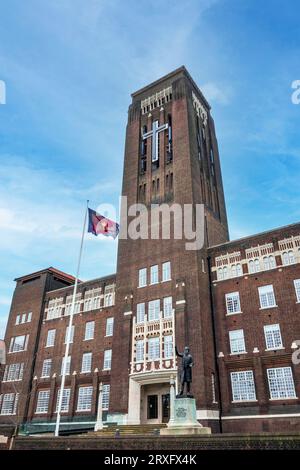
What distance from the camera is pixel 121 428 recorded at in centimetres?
2812

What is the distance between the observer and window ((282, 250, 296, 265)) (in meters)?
29.8

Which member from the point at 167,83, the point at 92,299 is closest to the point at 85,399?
the point at 92,299

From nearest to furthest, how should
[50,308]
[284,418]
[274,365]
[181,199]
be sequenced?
[284,418], [274,365], [181,199], [50,308]

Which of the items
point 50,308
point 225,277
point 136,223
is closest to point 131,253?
point 136,223

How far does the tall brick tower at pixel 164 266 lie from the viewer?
2984cm

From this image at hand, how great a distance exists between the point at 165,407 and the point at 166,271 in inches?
468

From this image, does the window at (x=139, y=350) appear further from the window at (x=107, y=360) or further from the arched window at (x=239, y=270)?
the arched window at (x=239, y=270)

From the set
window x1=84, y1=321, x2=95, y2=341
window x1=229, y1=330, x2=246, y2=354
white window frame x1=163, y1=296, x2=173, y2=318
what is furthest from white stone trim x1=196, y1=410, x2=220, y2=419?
window x1=84, y1=321, x2=95, y2=341

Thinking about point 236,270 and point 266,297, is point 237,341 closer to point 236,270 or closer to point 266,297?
point 266,297

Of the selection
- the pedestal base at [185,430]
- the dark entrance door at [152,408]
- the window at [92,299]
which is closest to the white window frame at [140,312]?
the dark entrance door at [152,408]

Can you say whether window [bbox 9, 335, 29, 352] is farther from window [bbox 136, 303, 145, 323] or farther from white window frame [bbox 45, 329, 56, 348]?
window [bbox 136, 303, 145, 323]

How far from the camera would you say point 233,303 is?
31.4m
